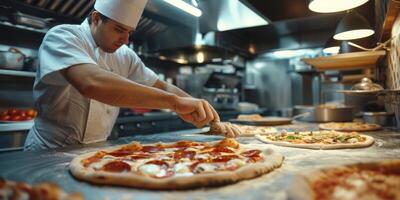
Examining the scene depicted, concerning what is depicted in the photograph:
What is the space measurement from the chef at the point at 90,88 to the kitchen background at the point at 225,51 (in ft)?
3.95

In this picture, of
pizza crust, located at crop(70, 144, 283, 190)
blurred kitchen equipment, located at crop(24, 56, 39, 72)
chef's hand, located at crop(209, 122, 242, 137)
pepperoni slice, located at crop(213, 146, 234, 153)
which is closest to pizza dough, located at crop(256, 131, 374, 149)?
chef's hand, located at crop(209, 122, 242, 137)

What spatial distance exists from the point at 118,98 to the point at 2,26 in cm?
276

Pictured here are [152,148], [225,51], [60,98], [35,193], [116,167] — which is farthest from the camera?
[225,51]

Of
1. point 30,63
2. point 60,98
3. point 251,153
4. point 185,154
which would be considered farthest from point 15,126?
point 251,153

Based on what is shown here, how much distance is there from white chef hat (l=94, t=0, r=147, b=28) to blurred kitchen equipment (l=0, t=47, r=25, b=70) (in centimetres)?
176

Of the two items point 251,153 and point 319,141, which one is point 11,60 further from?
point 319,141

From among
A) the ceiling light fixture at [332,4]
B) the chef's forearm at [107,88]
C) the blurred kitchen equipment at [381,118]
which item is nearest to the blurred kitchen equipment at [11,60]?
the chef's forearm at [107,88]

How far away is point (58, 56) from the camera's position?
5.08 feet

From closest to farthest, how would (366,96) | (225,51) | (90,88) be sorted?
(90,88)
(366,96)
(225,51)

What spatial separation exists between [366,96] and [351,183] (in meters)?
3.83

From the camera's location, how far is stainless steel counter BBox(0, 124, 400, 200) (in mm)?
866

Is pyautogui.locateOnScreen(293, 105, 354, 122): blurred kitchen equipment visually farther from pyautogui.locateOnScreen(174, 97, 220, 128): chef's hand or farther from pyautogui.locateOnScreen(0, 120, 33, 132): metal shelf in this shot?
pyautogui.locateOnScreen(0, 120, 33, 132): metal shelf

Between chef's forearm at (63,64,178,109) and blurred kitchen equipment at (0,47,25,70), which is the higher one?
blurred kitchen equipment at (0,47,25,70)

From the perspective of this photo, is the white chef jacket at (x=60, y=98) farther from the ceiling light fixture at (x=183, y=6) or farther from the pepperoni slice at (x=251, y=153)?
the pepperoni slice at (x=251, y=153)
